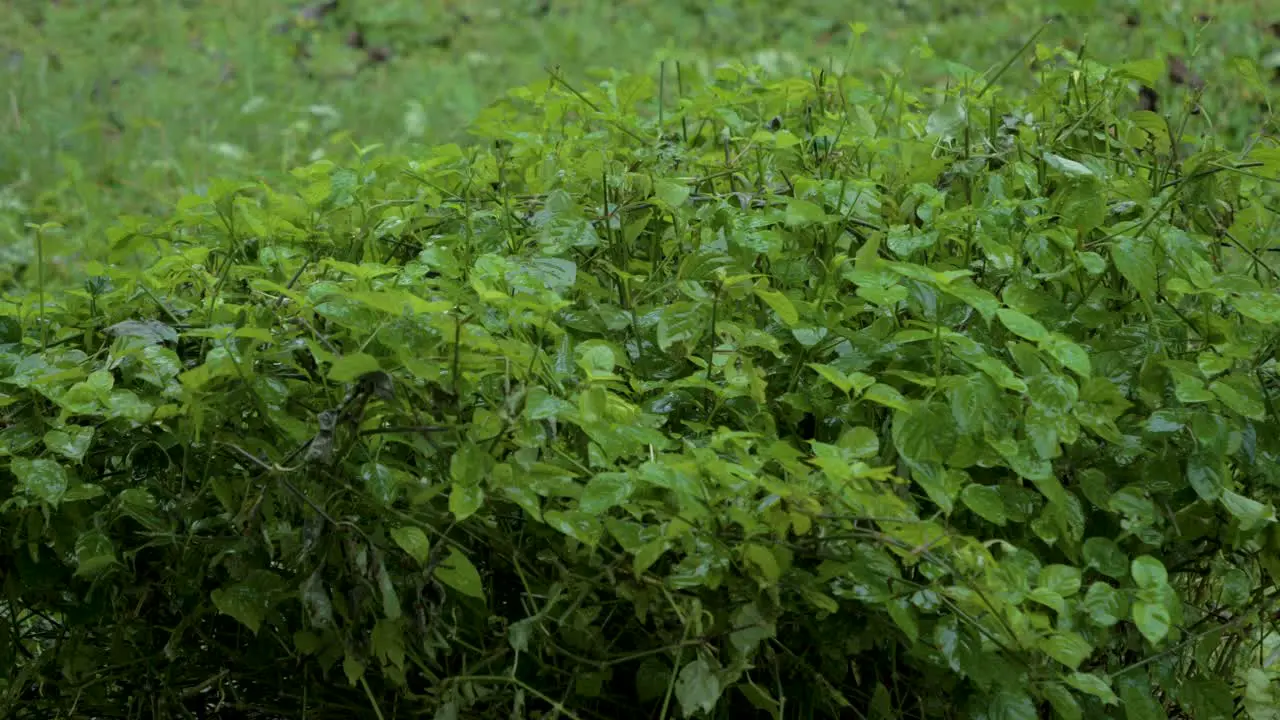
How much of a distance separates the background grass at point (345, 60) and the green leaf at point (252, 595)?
312cm

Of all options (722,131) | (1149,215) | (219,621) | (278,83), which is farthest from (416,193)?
(278,83)

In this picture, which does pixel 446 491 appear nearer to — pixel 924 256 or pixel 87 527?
pixel 87 527

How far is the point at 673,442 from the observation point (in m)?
1.45

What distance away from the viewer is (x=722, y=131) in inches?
82.0

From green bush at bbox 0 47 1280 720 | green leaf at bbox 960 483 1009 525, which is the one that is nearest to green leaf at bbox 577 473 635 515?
green bush at bbox 0 47 1280 720

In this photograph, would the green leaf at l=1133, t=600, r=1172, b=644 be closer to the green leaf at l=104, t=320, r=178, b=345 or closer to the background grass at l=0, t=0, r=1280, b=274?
the green leaf at l=104, t=320, r=178, b=345

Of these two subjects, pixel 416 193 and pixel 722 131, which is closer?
pixel 416 193

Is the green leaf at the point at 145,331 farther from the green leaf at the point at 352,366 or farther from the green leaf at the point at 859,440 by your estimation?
the green leaf at the point at 859,440

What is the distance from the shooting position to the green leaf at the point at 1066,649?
1.32 m

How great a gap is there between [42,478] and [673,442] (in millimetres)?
630

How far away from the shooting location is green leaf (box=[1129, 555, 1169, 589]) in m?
1.41

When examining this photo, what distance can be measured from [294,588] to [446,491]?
0.67 feet

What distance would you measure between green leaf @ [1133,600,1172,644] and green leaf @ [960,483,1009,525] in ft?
0.49

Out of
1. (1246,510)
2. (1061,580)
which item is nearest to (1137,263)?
(1246,510)
